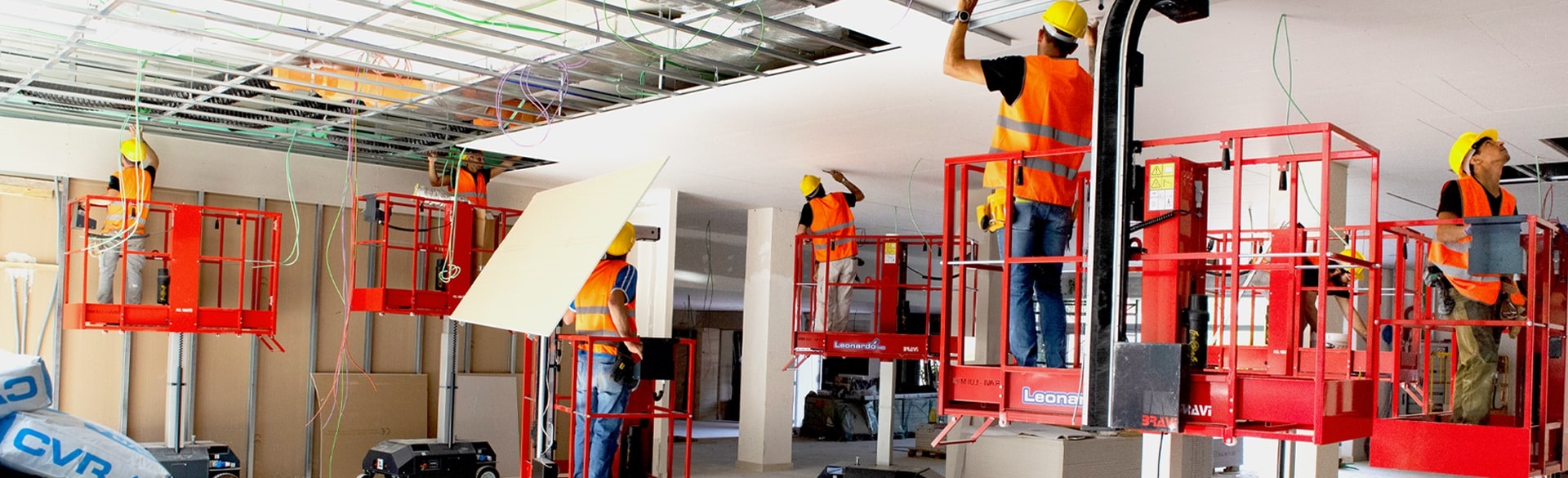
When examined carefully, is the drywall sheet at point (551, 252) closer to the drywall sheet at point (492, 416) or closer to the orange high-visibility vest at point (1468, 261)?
the orange high-visibility vest at point (1468, 261)

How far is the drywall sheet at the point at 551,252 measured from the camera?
203cm

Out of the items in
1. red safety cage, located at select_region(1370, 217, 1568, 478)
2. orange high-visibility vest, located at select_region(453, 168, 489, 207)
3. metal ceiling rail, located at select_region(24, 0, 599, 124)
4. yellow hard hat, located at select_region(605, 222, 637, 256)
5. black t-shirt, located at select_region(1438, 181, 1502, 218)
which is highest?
metal ceiling rail, located at select_region(24, 0, 599, 124)

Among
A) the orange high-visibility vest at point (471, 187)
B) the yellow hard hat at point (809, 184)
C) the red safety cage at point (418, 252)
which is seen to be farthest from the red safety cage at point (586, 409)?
the yellow hard hat at point (809, 184)

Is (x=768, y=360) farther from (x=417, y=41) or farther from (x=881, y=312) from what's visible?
(x=417, y=41)

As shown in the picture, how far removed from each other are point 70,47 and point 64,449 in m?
6.09

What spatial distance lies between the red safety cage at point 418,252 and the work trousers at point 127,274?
72.8 inches

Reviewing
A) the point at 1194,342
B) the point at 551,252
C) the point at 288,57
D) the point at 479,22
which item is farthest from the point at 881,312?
the point at 551,252

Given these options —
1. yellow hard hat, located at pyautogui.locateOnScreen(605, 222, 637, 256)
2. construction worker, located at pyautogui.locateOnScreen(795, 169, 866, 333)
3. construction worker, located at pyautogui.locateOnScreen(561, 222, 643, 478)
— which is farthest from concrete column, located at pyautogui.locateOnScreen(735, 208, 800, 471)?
yellow hard hat, located at pyautogui.locateOnScreen(605, 222, 637, 256)

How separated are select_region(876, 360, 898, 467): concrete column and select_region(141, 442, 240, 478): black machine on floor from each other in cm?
638

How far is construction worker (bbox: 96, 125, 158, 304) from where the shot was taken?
408 inches

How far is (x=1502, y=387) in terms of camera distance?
7.44m

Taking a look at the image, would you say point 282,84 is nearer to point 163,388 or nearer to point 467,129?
point 467,129

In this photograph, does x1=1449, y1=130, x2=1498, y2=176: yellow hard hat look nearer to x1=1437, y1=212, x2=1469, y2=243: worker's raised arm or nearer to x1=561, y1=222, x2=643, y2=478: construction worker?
x1=1437, y1=212, x2=1469, y2=243: worker's raised arm

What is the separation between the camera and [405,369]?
13094 mm
